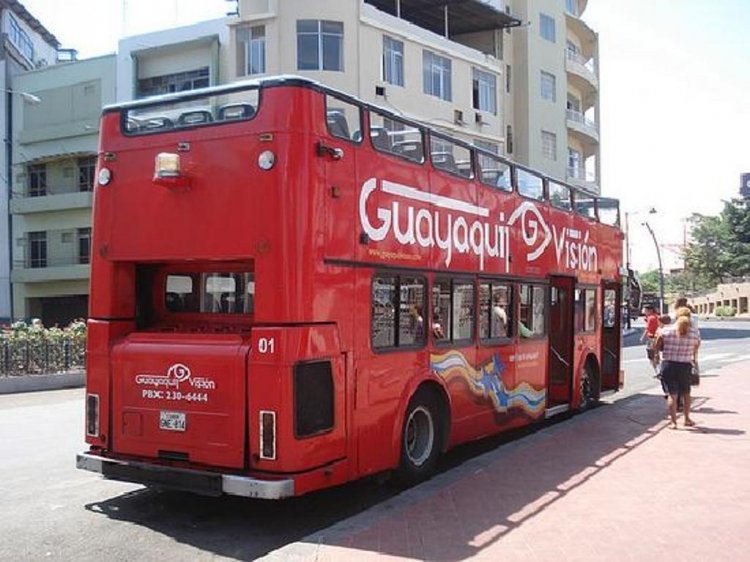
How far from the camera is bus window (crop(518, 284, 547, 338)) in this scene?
34.9 feet

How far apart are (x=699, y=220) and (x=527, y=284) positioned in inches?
3455

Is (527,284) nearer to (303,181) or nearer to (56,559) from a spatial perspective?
(303,181)

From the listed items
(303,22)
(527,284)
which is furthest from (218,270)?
(303,22)

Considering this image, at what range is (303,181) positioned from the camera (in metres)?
6.48

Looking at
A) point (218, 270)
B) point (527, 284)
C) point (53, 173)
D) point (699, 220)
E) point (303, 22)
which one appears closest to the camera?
point (218, 270)

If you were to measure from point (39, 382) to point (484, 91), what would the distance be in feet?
88.3

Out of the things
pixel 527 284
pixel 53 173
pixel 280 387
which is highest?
pixel 53 173

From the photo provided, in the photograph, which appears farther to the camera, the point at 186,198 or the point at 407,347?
the point at 407,347

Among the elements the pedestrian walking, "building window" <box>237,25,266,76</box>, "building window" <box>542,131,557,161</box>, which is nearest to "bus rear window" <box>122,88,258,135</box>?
the pedestrian walking

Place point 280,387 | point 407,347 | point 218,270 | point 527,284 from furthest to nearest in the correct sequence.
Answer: point 527,284
point 407,347
point 218,270
point 280,387

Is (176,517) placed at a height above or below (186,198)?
below

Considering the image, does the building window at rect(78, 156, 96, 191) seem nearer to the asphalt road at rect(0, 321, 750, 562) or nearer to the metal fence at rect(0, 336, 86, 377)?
the metal fence at rect(0, 336, 86, 377)

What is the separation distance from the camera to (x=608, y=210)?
560 inches

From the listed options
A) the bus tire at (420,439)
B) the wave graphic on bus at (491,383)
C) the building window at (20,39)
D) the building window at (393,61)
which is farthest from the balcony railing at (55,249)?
the bus tire at (420,439)
